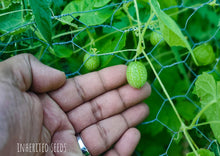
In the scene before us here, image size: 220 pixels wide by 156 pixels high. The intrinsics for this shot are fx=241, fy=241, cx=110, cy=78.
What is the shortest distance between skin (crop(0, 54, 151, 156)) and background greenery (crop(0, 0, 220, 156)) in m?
0.11

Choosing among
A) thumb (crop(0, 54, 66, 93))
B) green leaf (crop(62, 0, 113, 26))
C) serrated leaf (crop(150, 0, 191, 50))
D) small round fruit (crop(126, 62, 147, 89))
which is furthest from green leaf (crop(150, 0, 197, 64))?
thumb (crop(0, 54, 66, 93))

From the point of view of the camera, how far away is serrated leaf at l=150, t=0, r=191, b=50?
2.14ft

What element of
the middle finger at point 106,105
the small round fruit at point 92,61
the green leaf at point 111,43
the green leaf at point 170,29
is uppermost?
the green leaf at point 170,29

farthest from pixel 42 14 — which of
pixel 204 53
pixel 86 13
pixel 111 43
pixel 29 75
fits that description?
pixel 204 53

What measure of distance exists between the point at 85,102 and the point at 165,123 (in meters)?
0.46

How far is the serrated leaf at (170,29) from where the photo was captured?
65 centimetres

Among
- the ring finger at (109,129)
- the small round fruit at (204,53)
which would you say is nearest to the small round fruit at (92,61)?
the ring finger at (109,129)

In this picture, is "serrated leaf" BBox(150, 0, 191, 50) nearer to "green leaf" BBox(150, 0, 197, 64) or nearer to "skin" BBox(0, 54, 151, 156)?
"green leaf" BBox(150, 0, 197, 64)

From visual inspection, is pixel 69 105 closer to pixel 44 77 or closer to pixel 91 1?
pixel 44 77

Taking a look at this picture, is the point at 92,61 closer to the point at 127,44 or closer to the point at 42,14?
the point at 127,44

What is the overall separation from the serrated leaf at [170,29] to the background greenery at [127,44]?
309 millimetres

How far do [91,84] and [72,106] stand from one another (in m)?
0.15

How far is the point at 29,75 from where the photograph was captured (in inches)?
39.0

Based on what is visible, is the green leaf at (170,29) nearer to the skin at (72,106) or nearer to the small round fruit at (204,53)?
the skin at (72,106)
